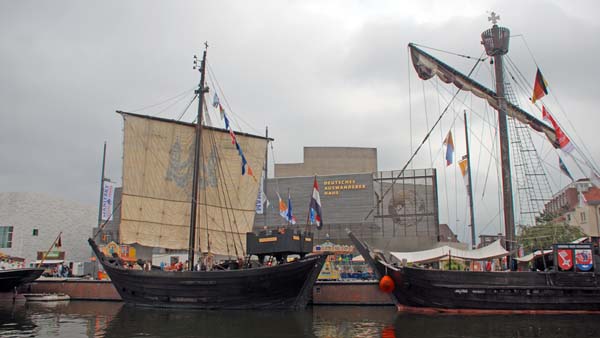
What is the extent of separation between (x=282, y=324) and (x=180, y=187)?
1465cm

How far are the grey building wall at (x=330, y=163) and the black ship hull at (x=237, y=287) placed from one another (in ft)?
159

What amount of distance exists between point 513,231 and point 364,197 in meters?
34.6

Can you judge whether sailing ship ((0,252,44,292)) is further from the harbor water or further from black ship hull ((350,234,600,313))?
black ship hull ((350,234,600,313))

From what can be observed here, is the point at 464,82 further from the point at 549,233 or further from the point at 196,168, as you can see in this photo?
the point at 549,233

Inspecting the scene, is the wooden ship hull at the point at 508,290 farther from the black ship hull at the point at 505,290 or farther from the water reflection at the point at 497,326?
the water reflection at the point at 497,326

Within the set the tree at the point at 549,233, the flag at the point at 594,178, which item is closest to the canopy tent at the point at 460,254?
the flag at the point at 594,178

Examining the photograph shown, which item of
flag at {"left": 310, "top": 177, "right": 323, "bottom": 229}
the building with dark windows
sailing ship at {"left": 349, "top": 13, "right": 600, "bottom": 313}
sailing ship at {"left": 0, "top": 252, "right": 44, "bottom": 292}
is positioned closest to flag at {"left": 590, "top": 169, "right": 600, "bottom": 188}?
sailing ship at {"left": 349, "top": 13, "right": 600, "bottom": 313}

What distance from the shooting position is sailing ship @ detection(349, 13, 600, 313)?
22047 millimetres

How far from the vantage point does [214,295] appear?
86.7ft

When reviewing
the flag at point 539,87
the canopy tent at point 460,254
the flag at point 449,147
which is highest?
the flag at point 539,87

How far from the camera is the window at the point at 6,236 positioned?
185 feet

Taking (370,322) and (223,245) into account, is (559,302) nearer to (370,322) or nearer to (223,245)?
(370,322)

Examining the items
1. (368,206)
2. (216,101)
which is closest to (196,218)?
(216,101)

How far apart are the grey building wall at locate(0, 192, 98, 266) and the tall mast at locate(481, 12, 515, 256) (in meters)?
49.3
